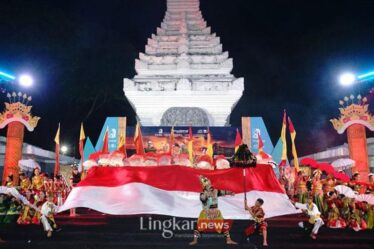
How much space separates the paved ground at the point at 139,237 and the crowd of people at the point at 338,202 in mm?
456

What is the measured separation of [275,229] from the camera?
8508 mm

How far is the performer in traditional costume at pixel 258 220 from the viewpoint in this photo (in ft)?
24.9

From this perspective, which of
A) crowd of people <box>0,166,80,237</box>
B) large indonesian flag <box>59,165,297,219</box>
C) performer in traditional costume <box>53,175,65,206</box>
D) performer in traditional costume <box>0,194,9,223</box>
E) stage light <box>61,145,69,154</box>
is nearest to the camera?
large indonesian flag <box>59,165,297,219</box>

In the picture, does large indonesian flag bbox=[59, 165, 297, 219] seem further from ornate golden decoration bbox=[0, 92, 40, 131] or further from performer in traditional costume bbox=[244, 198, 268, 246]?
ornate golden decoration bbox=[0, 92, 40, 131]

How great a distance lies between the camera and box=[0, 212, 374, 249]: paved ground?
7.75 m

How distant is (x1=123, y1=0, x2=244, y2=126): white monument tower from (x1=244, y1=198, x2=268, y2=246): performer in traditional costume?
12.2 metres

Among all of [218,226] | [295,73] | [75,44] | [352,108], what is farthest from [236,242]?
[295,73]

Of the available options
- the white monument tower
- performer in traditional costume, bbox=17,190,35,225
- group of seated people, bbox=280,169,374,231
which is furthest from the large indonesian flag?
the white monument tower

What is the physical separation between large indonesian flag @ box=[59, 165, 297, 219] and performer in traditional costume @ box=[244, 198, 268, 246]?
1.81 feet

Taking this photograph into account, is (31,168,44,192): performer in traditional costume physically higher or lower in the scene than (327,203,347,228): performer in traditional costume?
higher

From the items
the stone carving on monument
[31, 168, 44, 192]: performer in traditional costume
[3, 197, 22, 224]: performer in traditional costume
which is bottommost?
[3, 197, 22, 224]: performer in traditional costume

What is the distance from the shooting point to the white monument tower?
19469mm

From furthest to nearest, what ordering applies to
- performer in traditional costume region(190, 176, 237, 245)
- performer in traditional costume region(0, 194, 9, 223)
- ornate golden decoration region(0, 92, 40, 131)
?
ornate golden decoration region(0, 92, 40, 131), performer in traditional costume region(0, 194, 9, 223), performer in traditional costume region(190, 176, 237, 245)

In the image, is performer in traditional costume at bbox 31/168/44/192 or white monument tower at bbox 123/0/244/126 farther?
white monument tower at bbox 123/0/244/126
